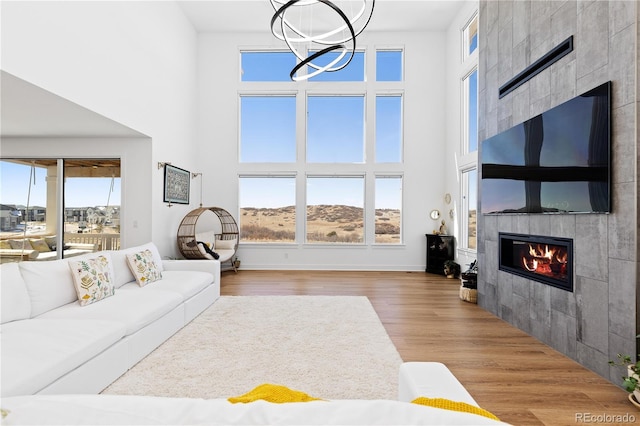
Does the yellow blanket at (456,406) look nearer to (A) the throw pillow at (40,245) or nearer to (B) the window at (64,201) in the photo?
(B) the window at (64,201)

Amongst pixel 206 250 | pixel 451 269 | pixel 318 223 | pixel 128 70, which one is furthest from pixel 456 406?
pixel 318 223

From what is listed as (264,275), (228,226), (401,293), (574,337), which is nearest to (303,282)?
(264,275)

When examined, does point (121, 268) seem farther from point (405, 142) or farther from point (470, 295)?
point (405, 142)

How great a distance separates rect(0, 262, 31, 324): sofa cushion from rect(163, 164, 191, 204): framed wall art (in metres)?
3.08

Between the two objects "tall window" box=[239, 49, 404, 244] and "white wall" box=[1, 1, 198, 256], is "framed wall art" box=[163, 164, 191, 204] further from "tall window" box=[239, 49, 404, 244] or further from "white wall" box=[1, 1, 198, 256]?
"tall window" box=[239, 49, 404, 244]

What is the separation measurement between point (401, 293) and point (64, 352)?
13.4 ft

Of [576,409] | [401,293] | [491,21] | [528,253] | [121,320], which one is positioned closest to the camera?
[576,409]

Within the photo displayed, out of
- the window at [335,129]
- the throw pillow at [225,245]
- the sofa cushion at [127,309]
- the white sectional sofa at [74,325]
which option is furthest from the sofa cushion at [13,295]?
the window at [335,129]

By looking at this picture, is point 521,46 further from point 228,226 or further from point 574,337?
point 228,226

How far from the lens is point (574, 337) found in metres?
2.68

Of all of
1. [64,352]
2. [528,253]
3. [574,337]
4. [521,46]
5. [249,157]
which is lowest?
[574,337]

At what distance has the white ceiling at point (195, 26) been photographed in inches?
129

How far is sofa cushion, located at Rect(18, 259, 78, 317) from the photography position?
245cm

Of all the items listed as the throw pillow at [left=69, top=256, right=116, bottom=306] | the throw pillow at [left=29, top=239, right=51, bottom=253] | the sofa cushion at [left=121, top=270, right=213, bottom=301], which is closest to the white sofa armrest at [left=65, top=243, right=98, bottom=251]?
the throw pillow at [left=29, top=239, right=51, bottom=253]
